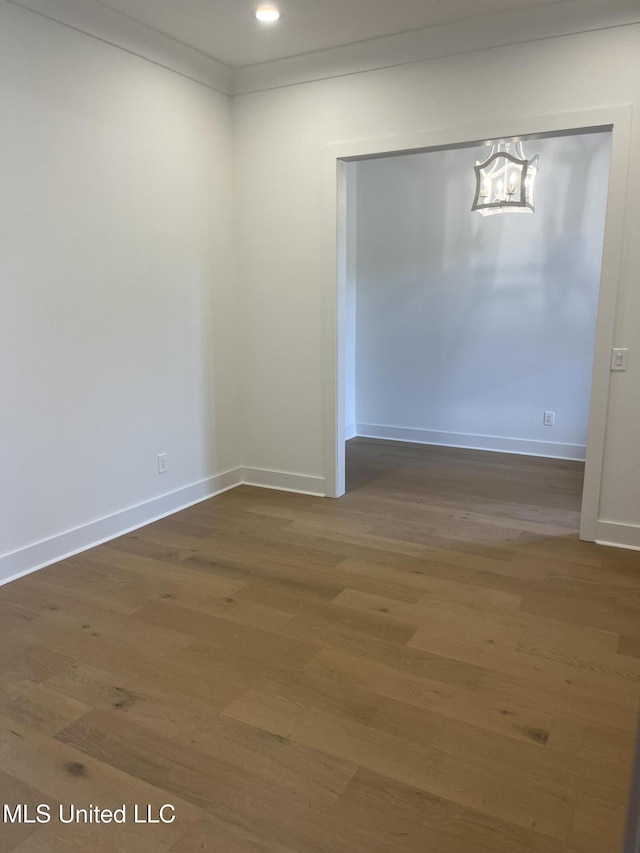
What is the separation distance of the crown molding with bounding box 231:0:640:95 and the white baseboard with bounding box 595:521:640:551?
256 centimetres

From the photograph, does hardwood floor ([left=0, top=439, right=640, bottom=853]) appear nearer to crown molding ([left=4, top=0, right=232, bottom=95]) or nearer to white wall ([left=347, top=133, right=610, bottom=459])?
white wall ([left=347, top=133, right=610, bottom=459])

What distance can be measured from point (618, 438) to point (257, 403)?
236 cm

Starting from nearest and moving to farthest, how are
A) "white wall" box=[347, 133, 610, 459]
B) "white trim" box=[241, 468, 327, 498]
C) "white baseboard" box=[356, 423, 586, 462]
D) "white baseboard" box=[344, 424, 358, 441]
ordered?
1. "white trim" box=[241, 468, 327, 498]
2. "white wall" box=[347, 133, 610, 459]
3. "white baseboard" box=[356, 423, 586, 462]
4. "white baseboard" box=[344, 424, 358, 441]

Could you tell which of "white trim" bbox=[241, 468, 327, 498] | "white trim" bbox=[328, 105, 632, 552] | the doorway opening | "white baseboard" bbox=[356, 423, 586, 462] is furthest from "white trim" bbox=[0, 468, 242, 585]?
"white baseboard" bbox=[356, 423, 586, 462]

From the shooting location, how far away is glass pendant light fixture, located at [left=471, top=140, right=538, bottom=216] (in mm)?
4105

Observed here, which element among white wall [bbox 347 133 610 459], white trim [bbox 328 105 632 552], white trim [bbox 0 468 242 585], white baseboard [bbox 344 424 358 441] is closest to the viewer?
white trim [bbox 0 468 242 585]

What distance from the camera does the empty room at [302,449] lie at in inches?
71.6

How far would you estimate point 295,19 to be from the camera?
3309mm

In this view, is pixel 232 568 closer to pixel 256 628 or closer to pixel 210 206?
pixel 256 628

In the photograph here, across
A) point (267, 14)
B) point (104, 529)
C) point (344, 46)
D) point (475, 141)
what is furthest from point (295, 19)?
point (104, 529)

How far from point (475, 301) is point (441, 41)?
238 cm

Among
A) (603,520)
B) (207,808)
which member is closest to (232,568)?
(207,808)

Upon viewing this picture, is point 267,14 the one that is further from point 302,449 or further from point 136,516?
point 136,516

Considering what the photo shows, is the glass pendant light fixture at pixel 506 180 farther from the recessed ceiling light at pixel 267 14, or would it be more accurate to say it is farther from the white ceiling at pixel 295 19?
the recessed ceiling light at pixel 267 14
